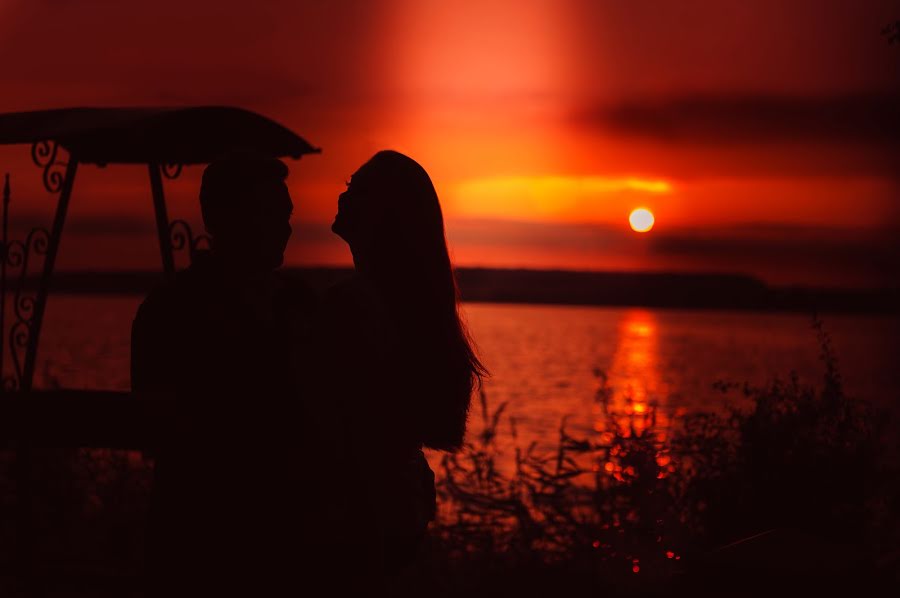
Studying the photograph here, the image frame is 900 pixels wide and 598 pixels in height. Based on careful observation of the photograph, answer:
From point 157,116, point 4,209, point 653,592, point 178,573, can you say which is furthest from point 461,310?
point 4,209

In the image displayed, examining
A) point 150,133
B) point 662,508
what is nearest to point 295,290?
point 150,133

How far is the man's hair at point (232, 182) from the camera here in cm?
286

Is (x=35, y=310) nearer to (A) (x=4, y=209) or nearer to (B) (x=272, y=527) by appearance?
Answer: (A) (x=4, y=209)

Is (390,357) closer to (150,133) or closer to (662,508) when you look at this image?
(150,133)

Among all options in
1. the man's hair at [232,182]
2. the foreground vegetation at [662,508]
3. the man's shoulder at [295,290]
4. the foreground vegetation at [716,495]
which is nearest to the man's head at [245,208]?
the man's hair at [232,182]

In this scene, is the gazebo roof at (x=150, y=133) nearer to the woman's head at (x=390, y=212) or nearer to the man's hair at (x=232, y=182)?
the man's hair at (x=232, y=182)

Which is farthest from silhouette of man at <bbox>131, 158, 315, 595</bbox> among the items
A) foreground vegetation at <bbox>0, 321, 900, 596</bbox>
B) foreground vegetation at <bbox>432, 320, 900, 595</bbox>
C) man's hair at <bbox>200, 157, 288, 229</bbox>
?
foreground vegetation at <bbox>432, 320, 900, 595</bbox>

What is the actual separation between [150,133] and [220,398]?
342 centimetres

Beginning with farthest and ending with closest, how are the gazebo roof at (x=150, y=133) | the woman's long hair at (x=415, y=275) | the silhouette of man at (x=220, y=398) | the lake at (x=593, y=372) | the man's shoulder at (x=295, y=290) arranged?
the lake at (x=593, y=372), the gazebo roof at (x=150, y=133), the man's shoulder at (x=295, y=290), the silhouette of man at (x=220, y=398), the woman's long hair at (x=415, y=275)

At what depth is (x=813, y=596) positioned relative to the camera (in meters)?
1.77

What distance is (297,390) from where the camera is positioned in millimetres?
2604

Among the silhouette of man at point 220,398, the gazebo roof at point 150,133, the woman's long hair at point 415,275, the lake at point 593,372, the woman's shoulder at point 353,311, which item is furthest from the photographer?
the lake at point 593,372

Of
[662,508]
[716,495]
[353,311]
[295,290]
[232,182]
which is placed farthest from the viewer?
[662,508]

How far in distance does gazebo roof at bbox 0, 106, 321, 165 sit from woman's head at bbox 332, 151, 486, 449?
3.11 m
